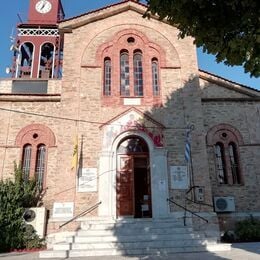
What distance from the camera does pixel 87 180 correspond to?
516 inches

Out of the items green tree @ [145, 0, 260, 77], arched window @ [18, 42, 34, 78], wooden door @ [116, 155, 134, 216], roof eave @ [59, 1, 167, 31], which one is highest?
arched window @ [18, 42, 34, 78]

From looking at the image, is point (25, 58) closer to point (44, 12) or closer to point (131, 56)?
point (44, 12)

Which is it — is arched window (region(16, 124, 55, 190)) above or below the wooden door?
above

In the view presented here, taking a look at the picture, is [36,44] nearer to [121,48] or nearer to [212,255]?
[121,48]

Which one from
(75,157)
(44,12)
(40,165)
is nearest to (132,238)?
(75,157)

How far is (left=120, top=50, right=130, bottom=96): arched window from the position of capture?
14977 mm

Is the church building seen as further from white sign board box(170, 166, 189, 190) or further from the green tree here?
the green tree

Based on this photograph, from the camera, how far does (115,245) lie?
10492mm

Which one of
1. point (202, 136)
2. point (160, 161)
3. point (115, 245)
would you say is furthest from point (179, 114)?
point (115, 245)

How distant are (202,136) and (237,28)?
26.5 ft

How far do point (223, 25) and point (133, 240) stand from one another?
7512mm

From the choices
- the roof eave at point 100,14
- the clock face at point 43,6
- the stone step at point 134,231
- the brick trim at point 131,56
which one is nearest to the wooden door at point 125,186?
the stone step at point 134,231

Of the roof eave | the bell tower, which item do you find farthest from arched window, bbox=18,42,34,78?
the roof eave

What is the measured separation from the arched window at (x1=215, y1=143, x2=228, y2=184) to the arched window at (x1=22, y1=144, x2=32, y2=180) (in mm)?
8785
